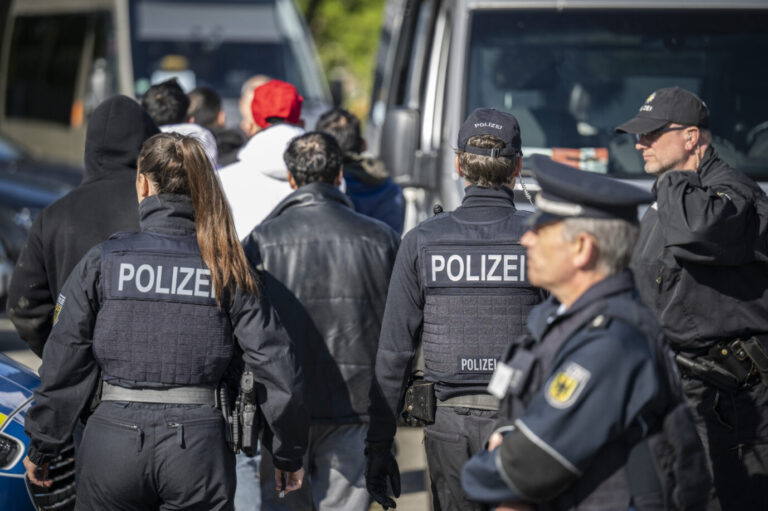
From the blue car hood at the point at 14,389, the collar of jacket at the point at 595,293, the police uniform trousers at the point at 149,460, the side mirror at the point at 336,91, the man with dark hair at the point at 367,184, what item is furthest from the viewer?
the side mirror at the point at 336,91

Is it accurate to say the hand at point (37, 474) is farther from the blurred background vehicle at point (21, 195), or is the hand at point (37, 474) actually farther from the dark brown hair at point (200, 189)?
the blurred background vehicle at point (21, 195)

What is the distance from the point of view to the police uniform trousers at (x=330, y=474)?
453cm

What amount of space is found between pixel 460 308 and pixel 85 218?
1589mm

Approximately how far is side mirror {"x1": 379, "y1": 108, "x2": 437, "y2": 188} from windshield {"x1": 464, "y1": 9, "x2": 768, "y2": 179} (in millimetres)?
351

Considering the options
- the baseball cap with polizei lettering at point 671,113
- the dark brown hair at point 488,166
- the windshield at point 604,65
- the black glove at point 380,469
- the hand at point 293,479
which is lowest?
the hand at point 293,479

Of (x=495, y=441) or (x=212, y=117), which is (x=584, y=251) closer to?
(x=495, y=441)

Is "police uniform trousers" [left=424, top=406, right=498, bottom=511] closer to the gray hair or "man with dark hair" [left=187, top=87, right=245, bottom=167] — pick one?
the gray hair

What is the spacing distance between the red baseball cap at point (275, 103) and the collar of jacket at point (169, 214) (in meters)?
2.01

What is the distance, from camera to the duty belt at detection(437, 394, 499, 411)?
365 centimetres

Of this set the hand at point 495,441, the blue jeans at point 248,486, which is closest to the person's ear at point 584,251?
the hand at point 495,441

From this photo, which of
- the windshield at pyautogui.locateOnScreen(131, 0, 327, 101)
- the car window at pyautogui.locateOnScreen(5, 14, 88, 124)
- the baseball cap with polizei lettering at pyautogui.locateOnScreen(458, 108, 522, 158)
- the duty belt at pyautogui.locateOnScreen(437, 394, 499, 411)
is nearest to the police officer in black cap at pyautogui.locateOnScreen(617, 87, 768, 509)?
the baseball cap with polizei lettering at pyautogui.locateOnScreen(458, 108, 522, 158)

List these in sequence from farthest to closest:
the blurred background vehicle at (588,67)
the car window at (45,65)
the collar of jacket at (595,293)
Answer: the car window at (45,65) < the blurred background vehicle at (588,67) < the collar of jacket at (595,293)

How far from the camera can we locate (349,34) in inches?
891

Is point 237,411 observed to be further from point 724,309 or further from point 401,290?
point 724,309
